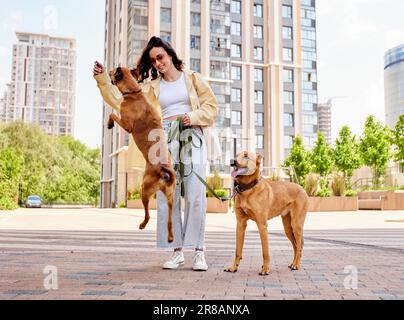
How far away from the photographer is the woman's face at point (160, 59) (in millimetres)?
3836

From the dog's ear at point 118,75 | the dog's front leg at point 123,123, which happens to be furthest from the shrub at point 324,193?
the dog's ear at point 118,75

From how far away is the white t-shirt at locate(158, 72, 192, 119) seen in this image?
4.21m

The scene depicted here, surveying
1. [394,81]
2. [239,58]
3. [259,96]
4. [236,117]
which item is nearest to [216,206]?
[236,117]

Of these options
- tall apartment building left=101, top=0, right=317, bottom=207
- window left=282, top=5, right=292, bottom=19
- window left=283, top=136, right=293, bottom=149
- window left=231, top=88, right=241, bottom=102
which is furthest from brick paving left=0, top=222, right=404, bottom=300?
window left=282, top=5, right=292, bottom=19

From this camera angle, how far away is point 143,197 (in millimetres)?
2861

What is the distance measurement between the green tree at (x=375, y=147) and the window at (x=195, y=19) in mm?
18538

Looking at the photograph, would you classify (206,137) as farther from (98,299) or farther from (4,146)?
(4,146)

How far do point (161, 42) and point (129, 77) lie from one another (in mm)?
1152

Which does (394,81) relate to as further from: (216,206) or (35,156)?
(216,206)

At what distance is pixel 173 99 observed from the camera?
4215 mm

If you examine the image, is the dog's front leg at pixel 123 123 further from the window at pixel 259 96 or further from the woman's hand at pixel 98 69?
the window at pixel 259 96

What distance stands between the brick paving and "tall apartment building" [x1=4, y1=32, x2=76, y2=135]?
20.3m

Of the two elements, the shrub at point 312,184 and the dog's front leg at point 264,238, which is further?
the shrub at point 312,184

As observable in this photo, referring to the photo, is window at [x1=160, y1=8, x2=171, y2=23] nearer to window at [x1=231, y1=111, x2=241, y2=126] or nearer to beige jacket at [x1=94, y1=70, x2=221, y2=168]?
window at [x1=231, y1=111, x2=241, y2=126]
